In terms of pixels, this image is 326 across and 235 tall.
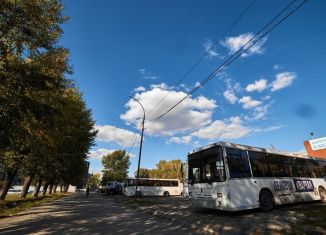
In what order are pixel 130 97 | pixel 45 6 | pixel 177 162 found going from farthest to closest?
pixel 177 162, pixel 130 97, pixel 45 6

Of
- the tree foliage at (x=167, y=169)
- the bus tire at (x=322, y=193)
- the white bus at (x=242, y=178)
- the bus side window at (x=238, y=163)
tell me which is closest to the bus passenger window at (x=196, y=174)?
the white bus at (x=242, y=178)

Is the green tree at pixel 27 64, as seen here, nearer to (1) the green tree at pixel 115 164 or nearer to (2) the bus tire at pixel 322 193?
(2) the bus tire at pixel 322 193

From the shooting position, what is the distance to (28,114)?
1005 cm

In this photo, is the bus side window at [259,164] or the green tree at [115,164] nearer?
the bus side window at [259,164]

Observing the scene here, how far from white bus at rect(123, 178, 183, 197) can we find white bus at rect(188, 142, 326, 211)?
26.5m

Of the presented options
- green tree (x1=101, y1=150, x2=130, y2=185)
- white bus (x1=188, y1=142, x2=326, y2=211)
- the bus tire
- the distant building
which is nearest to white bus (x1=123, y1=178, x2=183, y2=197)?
the bus tire

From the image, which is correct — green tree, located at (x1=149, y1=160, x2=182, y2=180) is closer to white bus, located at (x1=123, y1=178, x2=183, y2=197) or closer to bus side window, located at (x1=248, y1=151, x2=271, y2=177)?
white bus, located at (x1=123, y1=178, x2=183, y2=197)

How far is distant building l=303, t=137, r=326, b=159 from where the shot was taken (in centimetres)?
4356

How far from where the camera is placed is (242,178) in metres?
11.1

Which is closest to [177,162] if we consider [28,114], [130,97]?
[130,97]

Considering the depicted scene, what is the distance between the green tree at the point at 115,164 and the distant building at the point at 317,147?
7351cm

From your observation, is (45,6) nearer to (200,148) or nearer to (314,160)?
(200,148)

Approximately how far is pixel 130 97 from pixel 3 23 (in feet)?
54.4

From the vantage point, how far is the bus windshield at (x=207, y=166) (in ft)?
36.3
